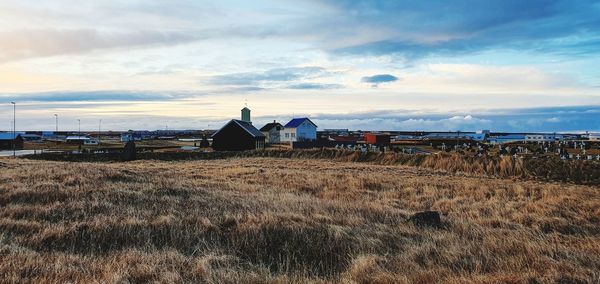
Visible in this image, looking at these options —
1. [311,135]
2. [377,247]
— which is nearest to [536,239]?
[377,247]

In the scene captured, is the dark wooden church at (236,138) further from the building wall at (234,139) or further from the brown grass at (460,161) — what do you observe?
the brown grass at (460,161)

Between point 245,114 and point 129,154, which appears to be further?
point 245,114

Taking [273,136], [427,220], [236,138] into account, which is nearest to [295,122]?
[273,136]

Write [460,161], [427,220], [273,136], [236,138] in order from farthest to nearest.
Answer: [273,136], [236,138], [460,161], [427,220]

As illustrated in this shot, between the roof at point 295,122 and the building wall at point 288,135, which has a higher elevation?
the roof at point 295,122

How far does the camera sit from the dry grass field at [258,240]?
6.46m

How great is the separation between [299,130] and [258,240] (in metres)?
75.8

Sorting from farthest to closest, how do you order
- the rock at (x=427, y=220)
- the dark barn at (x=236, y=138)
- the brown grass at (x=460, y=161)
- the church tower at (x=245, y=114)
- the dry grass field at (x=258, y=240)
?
1. the church tower at (x=245, y=114)
2. the dark barn at (x=236, y=138)
3. the brown grass at (x=460, y=161)
4. the rock at (x=427, y=220)
5. the dry grass field at (x=258, y=240)

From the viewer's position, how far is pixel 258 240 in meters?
8.72

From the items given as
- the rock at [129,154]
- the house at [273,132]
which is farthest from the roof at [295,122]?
the rock at [129,154]

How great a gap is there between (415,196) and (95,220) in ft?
40.7

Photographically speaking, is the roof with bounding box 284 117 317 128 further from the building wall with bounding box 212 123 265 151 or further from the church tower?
the building wall with bounding box 212 123 265 151

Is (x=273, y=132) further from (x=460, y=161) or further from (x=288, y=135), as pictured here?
(x=460, y=161)

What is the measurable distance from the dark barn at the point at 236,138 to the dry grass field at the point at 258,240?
157 ft
